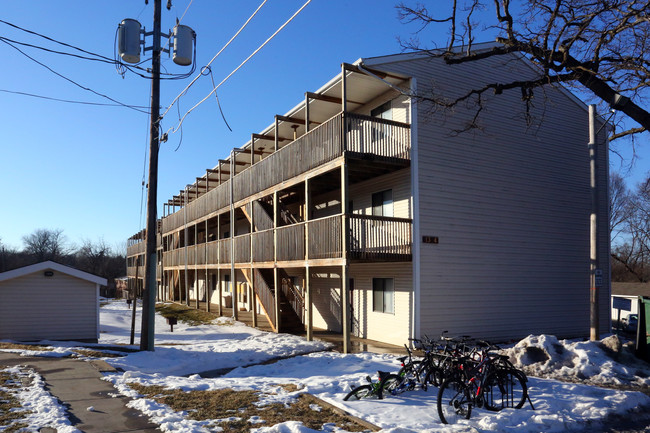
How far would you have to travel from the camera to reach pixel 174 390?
8828mm

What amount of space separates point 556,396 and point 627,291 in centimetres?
2633

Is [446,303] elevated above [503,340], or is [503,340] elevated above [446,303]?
[446,303]

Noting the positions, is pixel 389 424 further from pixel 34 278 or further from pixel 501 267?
pixel 34 278

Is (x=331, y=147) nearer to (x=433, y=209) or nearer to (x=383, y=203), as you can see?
(x=383, y=203)

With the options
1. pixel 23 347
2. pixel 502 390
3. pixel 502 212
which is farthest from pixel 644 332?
pixel 23 347

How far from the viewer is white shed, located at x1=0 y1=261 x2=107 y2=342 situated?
56.2 feet

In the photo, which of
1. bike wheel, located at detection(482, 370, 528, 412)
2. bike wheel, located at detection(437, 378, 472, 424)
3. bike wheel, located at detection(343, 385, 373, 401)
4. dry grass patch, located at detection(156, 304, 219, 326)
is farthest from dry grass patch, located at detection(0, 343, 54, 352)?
bike wheel, located at detection(482, 370, 528, 412)

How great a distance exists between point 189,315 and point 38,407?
2135 centimetres

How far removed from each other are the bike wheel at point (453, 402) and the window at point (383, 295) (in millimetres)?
8477

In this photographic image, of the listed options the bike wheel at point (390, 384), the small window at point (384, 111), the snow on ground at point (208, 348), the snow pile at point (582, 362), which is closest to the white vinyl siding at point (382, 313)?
the snow on ground at point (208, 348)

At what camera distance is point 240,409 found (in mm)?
7605

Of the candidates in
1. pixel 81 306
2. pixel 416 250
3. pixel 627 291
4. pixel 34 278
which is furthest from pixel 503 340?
pixel 627 291

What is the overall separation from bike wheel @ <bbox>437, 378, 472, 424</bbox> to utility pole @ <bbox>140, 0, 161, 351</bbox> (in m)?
9.00

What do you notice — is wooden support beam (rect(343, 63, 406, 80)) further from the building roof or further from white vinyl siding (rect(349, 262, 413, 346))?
the building roof
